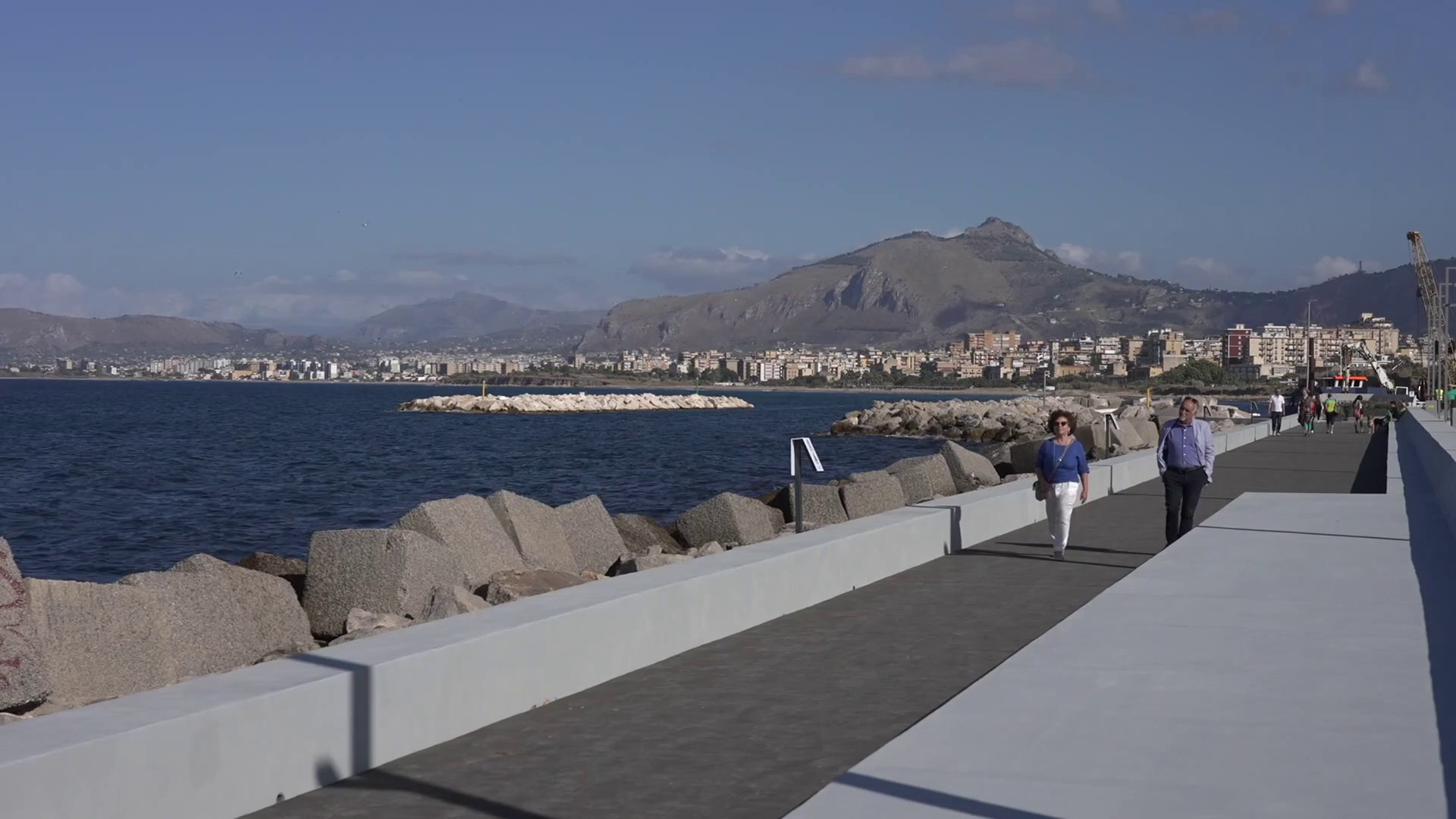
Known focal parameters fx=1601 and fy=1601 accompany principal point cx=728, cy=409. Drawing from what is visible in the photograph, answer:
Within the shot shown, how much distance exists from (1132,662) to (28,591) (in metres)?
6.18

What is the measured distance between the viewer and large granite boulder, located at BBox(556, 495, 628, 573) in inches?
656

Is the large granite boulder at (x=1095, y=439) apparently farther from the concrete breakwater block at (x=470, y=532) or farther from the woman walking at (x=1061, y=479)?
the concrete breakwater block at (x=470, y=532)

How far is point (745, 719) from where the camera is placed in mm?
6840

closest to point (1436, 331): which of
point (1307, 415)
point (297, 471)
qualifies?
point (1307, 415)

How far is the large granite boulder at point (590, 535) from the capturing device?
54.6 feet

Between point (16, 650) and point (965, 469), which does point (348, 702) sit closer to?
point (16, 650)

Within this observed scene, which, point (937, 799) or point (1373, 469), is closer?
point (937, 799)

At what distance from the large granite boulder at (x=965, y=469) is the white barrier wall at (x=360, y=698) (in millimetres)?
16640

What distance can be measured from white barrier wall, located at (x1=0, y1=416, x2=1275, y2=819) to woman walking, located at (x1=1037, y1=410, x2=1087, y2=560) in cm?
356

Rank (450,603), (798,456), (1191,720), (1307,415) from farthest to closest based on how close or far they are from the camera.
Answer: (1307,415) < (798,456) < (450,603) < (1191,720)

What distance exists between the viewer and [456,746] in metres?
6.34

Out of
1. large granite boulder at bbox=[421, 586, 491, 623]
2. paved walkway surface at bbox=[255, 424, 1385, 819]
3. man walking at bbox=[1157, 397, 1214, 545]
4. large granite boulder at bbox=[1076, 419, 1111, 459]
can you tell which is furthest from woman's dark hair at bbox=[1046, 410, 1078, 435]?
large granite boulder at bbox=[1076, 419, 1111, 459]

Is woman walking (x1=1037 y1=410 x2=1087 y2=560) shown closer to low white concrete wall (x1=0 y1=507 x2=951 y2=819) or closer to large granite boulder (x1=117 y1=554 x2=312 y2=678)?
low white concrete wall (x1=0 y1=507 x2=951 y2=819)

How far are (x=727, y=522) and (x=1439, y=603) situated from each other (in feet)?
28.9
